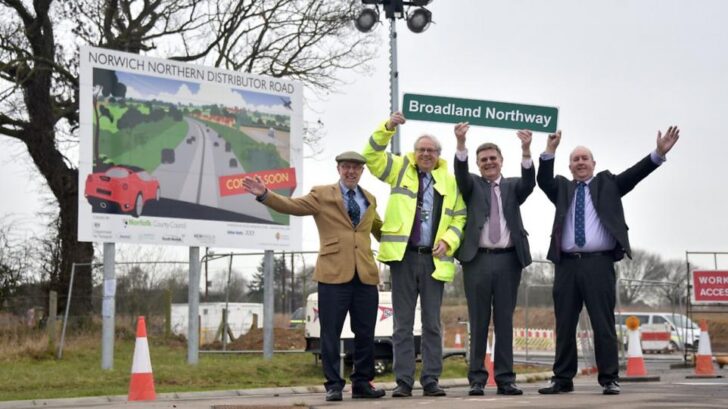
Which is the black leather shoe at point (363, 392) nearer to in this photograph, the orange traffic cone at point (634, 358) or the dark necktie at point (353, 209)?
the dark necktie at point (353, 209)

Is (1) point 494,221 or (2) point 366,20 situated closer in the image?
(1) point 494,221

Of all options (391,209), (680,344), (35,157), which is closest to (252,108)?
(35,157)

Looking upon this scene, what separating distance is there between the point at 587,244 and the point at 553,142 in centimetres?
81

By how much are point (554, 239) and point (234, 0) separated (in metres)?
19.1

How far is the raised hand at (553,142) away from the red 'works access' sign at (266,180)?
10.0m

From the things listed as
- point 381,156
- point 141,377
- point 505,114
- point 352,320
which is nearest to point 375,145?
point 381,156

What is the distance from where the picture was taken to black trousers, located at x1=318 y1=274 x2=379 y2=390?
900 centimetres

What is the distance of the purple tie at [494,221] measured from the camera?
30.1ft

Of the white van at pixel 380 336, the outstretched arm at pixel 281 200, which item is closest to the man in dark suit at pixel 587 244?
the outstretched arm at pixel 281 200

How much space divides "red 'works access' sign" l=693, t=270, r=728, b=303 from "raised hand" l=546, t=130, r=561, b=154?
1255 centimetres

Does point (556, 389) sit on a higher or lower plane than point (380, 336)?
lower

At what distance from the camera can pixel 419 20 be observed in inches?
666

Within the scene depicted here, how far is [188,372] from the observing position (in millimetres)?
16547

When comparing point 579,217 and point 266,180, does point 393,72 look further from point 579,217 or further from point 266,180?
point 579,217
